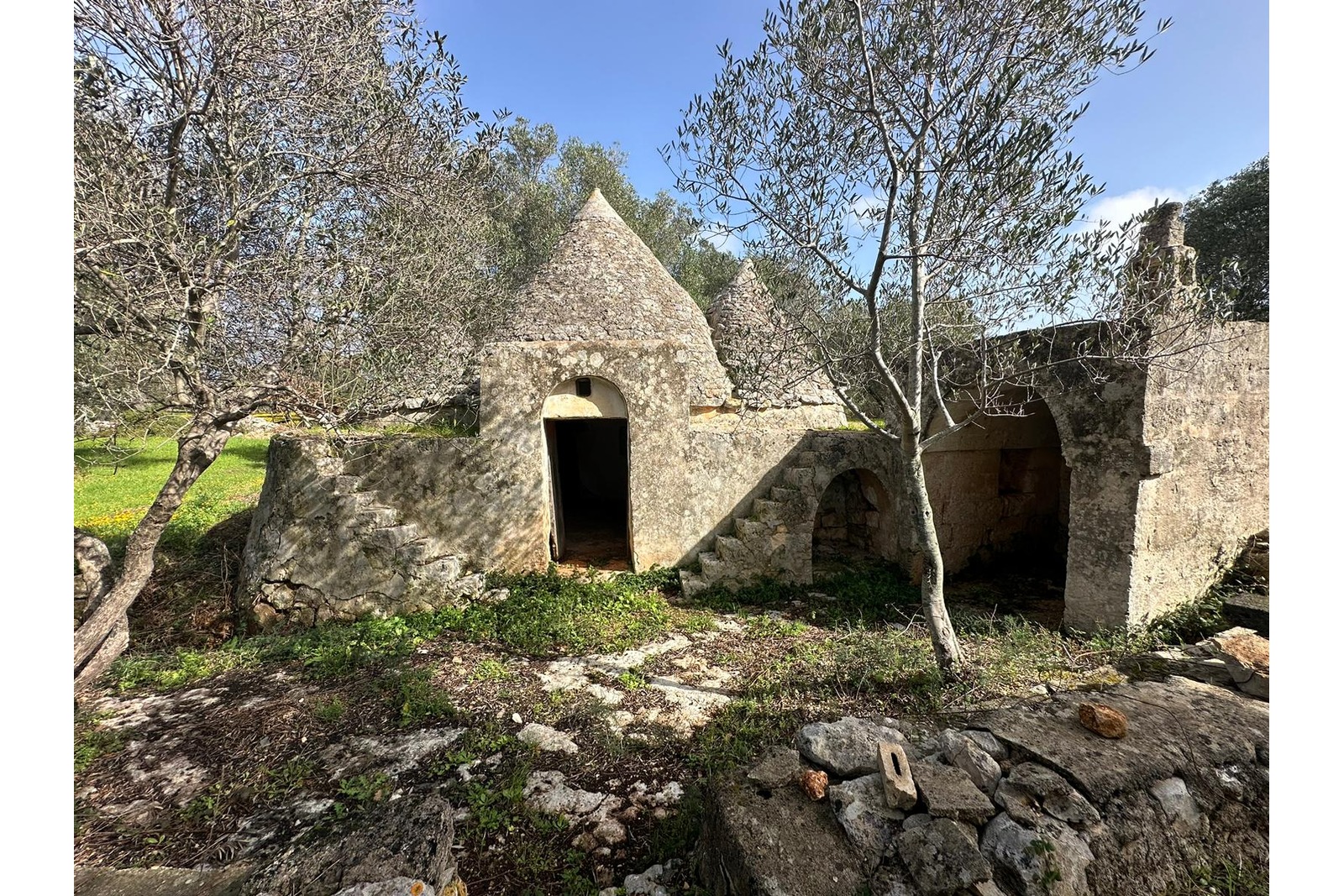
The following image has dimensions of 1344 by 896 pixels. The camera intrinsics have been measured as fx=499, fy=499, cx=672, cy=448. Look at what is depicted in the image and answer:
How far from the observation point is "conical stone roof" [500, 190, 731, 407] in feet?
28.9

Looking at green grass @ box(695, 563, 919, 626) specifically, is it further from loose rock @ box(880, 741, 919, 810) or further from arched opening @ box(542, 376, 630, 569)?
loose rock @ box(880, 741, 919, 810)

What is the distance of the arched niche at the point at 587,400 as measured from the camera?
724 cm

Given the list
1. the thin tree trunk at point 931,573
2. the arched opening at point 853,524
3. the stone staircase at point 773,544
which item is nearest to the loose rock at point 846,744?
the thin tree trunk at point 931,573

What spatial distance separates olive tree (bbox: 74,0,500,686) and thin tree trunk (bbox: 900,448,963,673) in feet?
17.3

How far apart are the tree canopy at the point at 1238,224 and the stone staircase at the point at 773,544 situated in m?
19.5

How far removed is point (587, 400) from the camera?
733 centimetres

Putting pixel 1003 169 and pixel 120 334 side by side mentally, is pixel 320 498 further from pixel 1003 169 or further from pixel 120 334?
pixel 1003 169

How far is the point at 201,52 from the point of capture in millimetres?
4031

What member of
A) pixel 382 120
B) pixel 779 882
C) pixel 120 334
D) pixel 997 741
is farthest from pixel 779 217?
pixel 120 334

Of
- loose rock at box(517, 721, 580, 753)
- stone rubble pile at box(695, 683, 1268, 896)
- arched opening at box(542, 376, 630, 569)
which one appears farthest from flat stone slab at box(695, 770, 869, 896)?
arched opening at box(542, 376, 630, 569)

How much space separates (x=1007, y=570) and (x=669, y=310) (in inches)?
293

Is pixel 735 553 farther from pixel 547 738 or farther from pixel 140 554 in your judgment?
pixel 140 554

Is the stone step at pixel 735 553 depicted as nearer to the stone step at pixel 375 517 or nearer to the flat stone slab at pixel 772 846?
the flat stone slab at pixel 772 846

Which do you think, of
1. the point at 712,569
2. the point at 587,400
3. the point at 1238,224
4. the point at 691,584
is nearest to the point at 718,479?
the point at 712,569
